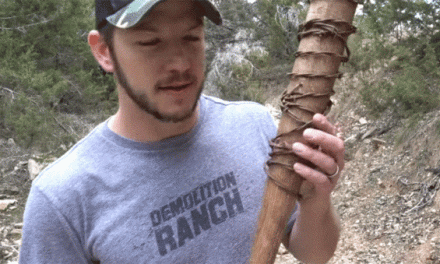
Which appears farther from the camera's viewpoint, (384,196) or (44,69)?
(44,69)

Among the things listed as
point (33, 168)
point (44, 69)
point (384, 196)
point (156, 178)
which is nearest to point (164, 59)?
point (156, 178)

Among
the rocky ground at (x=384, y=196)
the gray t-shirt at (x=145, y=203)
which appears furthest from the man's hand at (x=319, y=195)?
the rocky ground at (x=384, y=196)

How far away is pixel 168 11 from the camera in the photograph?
130 cm

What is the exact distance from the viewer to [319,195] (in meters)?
1.25

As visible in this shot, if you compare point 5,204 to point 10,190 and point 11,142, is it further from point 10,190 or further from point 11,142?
point 11,142

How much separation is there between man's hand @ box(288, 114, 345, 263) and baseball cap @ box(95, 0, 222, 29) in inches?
20.1

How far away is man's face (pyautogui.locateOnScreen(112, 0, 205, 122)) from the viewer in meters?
1.30

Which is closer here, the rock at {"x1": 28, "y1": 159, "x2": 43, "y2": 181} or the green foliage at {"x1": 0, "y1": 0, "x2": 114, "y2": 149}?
the rock at {"x1": 28, "y1": 159, "x2": 43, "y2": 181}

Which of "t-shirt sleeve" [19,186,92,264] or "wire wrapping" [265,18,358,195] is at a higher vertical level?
"wire wrapping" [265,18,358,195]

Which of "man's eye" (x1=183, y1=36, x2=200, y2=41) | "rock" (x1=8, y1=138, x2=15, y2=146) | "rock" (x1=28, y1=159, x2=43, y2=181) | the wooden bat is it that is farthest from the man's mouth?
"rock" (x1=8, y1=138, x2=15, y2=146)

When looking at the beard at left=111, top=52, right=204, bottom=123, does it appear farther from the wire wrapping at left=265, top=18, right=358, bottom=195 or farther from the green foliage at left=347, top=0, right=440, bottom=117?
the green foliage at left=347, top=0, right=440, bottom=117

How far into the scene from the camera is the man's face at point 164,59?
1.30 m

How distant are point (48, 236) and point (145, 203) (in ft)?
1.05

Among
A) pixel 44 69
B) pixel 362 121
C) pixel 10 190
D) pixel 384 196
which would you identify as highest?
pixel 362 121
